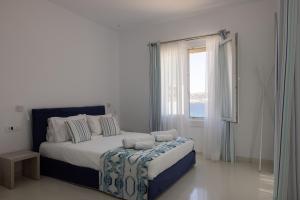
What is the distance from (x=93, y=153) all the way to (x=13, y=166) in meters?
1.11

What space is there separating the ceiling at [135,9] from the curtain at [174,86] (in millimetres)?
656

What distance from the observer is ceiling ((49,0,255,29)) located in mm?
3863

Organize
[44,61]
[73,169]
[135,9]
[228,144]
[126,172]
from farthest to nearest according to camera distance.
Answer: [135,9]
[228,144]
[44,61]
[73,169]
[126,172]

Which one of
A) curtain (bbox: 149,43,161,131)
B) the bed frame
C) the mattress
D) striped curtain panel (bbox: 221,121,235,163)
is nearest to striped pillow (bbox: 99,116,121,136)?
the mattress

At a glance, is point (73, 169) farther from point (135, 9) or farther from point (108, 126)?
point (135, 9)

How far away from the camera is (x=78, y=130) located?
3.56 m

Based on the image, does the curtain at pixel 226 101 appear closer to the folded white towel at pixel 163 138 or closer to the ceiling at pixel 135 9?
the ceiling at pixel 135 9

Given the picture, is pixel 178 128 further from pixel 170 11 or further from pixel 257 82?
pixel 170 11

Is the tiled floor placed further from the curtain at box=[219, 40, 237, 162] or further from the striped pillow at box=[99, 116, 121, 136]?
the striped pillow at box=[99, 116, 121, 136]

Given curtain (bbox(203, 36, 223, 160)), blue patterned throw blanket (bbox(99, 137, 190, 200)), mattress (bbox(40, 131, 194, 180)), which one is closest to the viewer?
blue patterned throw blanket (bbox(99, 137, 190, 200))

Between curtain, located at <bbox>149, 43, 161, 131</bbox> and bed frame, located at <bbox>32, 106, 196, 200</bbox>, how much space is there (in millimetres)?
1408

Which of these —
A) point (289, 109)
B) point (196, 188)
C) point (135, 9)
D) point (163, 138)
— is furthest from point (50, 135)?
point (289, 109)

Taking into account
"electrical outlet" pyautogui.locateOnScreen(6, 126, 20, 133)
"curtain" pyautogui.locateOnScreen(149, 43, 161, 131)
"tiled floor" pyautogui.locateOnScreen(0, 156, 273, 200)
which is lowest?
"tiled floor" pyautogui.locateOnScreen(0, 156, 273, 200)

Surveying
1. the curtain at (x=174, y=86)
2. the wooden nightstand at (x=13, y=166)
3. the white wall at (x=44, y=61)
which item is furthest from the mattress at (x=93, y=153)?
the curtain at (x=174, y=86)
